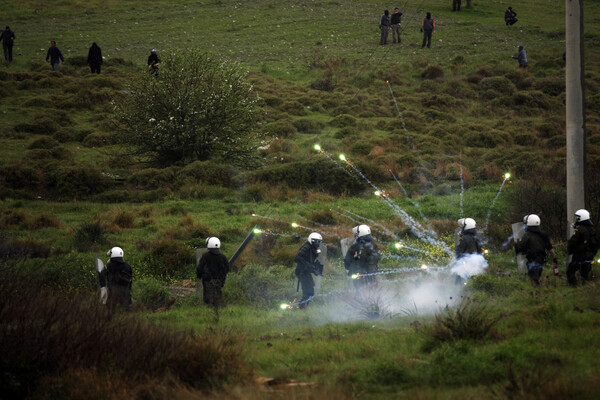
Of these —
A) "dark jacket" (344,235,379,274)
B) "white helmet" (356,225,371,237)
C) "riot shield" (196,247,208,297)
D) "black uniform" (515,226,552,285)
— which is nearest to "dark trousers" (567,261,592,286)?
"black uniform" (515,226,552,285)

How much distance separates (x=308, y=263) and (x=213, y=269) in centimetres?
209

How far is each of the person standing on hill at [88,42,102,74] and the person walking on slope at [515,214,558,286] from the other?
3543 centimetres

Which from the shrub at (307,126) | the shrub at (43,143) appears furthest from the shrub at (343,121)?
the shrub at (43,143)

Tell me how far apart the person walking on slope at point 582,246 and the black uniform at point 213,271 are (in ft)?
23.4

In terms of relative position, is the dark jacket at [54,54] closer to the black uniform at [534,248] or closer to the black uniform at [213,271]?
the black uniform at [213,271]

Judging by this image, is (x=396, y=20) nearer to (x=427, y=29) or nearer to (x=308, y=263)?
(x=427, y=29)

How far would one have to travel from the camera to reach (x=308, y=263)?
14.9m

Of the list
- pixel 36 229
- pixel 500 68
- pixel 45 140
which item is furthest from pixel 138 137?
pixel 500 68

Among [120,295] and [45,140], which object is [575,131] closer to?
[120,295]

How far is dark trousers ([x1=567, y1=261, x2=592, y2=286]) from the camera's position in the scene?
526 inches

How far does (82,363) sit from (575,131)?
33.0 feet

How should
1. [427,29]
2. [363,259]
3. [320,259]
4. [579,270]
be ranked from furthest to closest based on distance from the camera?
[427,29]
[320,259]
[363,259]
[579,270]

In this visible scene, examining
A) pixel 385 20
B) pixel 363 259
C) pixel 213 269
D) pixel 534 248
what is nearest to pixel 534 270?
pixel 534 248

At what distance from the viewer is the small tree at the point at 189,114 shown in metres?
30.2
